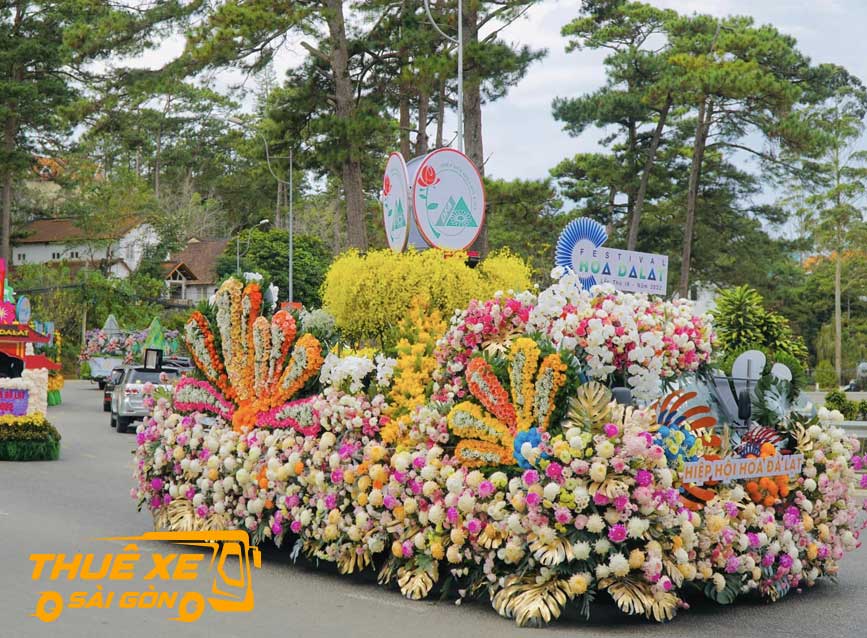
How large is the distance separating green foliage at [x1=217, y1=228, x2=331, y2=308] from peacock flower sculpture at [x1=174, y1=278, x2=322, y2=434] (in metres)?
54.1

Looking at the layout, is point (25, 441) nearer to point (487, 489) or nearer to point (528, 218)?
point (487, 489)

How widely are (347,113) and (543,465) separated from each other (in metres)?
19.9

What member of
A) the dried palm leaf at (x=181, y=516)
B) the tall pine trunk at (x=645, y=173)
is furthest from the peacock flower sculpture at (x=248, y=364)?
the tall pine trunk at (x=645, y=173)

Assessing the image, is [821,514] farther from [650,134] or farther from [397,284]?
[650,134]

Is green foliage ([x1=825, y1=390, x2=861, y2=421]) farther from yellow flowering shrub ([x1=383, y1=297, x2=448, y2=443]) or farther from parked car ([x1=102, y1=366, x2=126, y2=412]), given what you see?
parked car ([x1=102, y1=366, x2=126, y2=412])

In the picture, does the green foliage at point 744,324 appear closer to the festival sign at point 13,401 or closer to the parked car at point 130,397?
the festival sign at point 13,401

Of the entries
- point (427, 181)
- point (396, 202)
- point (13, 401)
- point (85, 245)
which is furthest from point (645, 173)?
point (85, 245)

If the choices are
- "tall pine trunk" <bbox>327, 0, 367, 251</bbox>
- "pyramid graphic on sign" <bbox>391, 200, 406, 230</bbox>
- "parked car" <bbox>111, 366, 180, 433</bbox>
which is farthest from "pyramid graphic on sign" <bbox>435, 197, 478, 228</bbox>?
"parked car" <bbox>111, 366, 180, 433</bbox>

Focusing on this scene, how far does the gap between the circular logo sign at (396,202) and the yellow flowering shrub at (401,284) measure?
0.76 feet

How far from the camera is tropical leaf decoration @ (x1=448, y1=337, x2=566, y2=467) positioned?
7918 millimetres

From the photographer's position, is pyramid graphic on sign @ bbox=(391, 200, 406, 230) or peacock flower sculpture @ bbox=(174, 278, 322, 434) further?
pyramid graphic on sign @ bbox=(391, 200, 406, 230)

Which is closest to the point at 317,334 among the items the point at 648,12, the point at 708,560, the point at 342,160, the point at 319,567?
the point at 319,567

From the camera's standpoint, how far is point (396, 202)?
1605 cm

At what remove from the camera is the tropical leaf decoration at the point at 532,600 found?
745 centimetres
